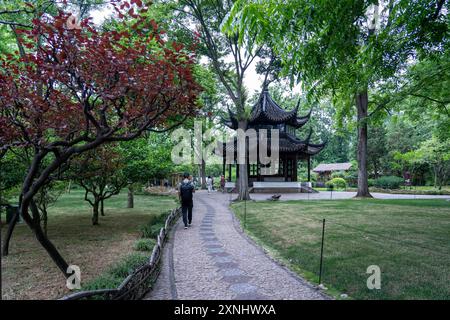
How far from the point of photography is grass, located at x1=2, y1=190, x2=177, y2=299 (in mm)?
5409

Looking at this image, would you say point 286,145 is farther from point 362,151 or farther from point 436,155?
point 436,155

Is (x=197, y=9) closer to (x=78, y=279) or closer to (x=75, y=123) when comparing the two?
(x=75, y=123)

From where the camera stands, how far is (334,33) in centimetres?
434

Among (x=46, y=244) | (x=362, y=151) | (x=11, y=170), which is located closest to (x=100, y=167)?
(x=11, y=170)

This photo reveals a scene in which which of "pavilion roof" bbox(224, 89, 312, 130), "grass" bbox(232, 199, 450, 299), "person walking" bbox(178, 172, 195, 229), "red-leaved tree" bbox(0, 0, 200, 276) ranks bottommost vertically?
"grass" bbox(232, 199, 450, 299)

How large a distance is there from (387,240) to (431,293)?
10.4 feet

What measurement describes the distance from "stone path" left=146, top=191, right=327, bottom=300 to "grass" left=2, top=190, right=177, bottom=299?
163cm

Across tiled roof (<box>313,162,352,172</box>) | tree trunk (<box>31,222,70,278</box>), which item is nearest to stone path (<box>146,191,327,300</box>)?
tree trunk (<box>31,222,70,278</box>)

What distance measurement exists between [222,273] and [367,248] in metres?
3.68

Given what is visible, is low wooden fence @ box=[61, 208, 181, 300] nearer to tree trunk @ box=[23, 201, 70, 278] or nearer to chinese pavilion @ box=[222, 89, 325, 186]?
tree trunk @ box=[23, 201, 70, 278]

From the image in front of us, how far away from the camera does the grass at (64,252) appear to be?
5409mm

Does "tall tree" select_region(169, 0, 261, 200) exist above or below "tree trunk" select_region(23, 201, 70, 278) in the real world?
above
